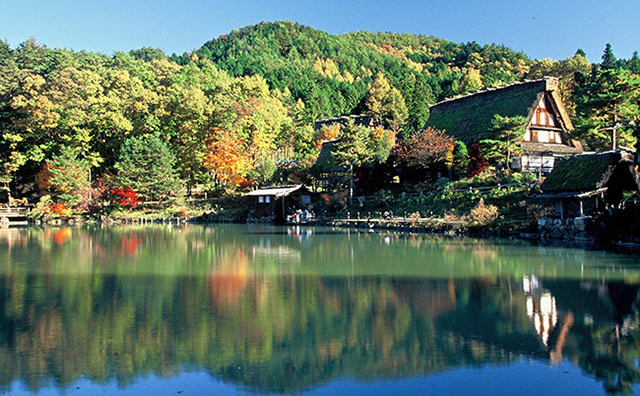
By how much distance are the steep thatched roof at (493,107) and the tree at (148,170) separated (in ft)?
65.5

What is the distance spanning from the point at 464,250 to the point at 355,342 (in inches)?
414

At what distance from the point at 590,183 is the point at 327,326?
47.2 feet

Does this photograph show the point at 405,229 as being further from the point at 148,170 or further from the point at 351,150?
the point at 148,170

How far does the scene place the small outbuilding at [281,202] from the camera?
113ft

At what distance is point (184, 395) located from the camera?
18.7ft

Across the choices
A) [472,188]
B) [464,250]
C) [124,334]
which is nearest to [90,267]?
[124,334]

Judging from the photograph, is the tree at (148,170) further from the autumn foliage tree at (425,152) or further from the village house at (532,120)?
A: the village house at (532,120)

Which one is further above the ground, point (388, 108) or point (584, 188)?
point (388, 108)

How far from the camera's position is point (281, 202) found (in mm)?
34750

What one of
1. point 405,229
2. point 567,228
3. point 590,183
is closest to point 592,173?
point 590,183

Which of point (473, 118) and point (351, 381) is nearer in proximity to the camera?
point (351, 381)

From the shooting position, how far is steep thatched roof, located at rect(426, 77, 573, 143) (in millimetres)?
30172

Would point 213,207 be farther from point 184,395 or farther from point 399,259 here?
point 184,395

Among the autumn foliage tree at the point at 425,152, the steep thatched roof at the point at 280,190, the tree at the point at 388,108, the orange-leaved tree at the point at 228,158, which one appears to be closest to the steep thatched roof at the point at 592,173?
the autumn foliage tree at the point at 425,152
